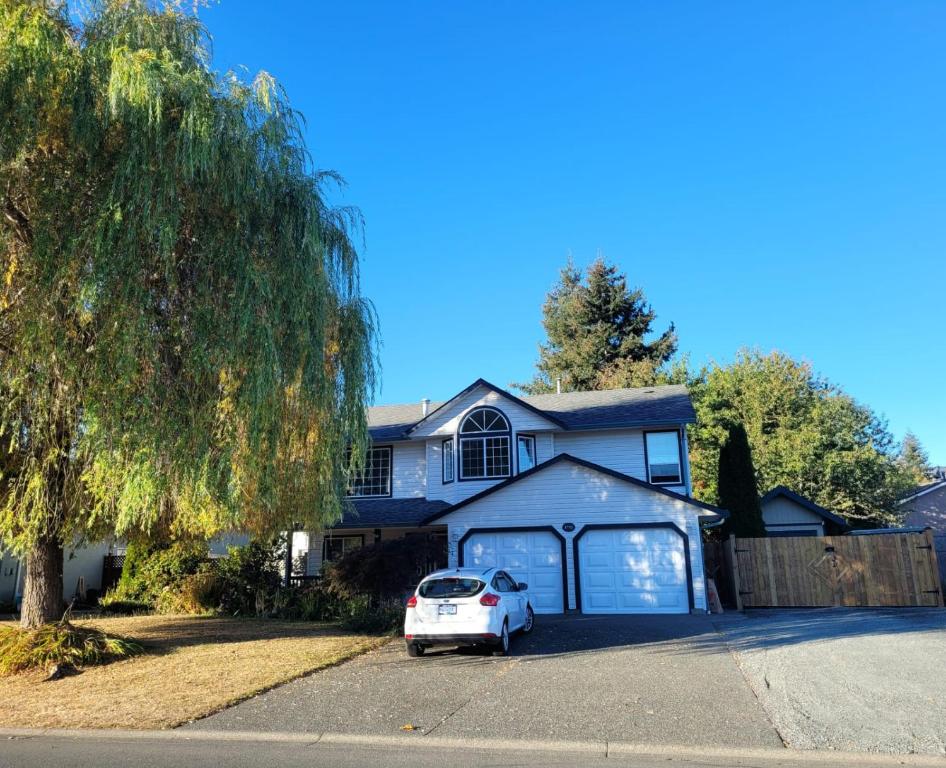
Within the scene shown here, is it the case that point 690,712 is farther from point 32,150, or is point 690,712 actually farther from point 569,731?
point 32,150

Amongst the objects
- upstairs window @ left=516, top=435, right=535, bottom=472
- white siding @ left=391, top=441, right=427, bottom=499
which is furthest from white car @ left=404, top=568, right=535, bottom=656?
white siding @ left=391, top=441, right=427, bottom=499

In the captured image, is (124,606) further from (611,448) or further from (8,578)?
(611,448)

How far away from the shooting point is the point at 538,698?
27.9ft

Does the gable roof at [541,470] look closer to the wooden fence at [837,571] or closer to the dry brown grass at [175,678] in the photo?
the wooden fence at [837,571]

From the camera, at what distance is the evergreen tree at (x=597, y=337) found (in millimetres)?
48500

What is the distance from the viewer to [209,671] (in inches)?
414

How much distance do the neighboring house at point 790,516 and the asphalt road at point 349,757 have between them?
71.4 ft

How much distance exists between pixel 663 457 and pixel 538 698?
14521 millimetres

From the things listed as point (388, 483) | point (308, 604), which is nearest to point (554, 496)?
point (388, 483)

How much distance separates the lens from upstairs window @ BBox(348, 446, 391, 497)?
939 inches

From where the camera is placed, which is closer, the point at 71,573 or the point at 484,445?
the point at 484,445

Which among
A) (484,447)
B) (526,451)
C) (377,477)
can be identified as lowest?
(377,477)

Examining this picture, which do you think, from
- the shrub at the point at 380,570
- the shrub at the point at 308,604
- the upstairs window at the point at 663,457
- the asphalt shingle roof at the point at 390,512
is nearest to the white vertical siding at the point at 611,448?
the upstairs window at the point at 663,457

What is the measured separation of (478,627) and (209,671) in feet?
14.1
